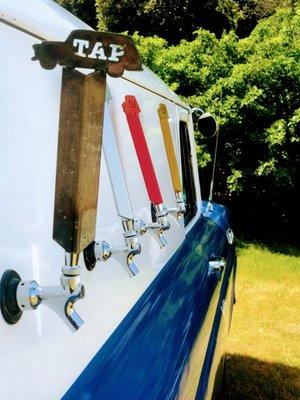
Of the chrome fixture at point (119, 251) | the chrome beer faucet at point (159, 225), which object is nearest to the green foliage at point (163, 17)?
the chrome beer faucet at point (159, 225)

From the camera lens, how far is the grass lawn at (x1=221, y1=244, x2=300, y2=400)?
4.50m

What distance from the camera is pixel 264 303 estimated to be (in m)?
6.57

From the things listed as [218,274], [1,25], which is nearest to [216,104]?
[218,274]

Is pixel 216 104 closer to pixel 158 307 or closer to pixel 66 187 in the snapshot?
pixel 158 307

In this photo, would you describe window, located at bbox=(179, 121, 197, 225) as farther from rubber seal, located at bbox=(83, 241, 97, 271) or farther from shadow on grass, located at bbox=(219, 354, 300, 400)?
shadow on grass, located at bbox=(219, 354, 300, 400)

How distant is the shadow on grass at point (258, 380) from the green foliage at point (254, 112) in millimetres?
4072

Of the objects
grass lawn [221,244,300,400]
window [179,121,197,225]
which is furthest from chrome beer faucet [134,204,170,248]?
grass lawn [221,244,300,400]

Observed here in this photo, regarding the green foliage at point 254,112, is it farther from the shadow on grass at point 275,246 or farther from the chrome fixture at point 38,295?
the chrome fixture at point 38,295

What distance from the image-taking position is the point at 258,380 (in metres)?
4.59

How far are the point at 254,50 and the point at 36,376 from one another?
9523 mm

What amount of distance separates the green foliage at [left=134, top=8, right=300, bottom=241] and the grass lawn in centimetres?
121

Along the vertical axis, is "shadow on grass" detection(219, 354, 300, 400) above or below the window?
below

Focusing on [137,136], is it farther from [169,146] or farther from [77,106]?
[77,106]

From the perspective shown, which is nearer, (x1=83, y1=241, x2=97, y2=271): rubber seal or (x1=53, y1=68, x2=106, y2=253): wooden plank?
(x1=53, y1=68, x2=106, y2=253): wooden plank
